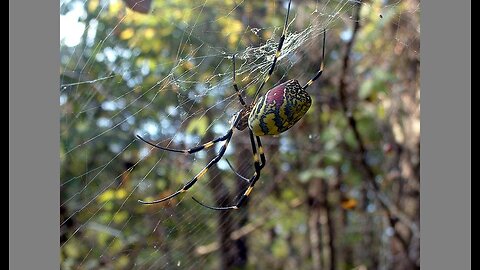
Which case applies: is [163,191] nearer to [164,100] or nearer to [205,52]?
[164,100]

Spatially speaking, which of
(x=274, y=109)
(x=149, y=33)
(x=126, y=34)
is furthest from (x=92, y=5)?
(x=274, y=109)

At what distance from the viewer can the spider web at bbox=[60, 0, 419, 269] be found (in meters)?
1.42

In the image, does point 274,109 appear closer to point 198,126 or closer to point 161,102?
point 198,126

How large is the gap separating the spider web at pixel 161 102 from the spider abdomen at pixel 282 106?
0.13 metres

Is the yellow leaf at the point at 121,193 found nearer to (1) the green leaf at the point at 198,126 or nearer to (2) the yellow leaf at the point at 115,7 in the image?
(1) the green leaf at the point at 198,126

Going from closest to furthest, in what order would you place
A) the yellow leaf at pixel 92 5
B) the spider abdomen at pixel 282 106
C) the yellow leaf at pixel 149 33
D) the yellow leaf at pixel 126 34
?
the spider abdomen at pixel 282 106 → the yellow leaf at pixel 92 5 → the yellow leaf at pixel 126 34 → the yellow leaf at pixel 149 33

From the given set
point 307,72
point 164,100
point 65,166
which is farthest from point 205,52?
point 65,166

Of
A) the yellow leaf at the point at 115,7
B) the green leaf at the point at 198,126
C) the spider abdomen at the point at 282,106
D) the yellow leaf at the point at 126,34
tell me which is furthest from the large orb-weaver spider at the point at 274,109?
the yellow leaf at the point at 126,34

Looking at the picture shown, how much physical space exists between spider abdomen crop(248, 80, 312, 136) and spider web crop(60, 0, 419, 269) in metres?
0.13

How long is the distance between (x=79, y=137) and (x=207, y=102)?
51 centimetres

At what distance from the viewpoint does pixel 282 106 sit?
113 centimetres

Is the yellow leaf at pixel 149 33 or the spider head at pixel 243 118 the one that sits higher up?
the spider head at pixel 243 118

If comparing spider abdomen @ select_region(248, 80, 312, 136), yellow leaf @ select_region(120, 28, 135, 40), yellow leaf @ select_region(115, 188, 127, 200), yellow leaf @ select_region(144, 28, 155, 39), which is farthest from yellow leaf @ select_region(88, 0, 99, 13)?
spider abdomen @ select_region(248, 80, 312, 136)

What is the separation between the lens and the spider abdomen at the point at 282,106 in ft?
3.71
